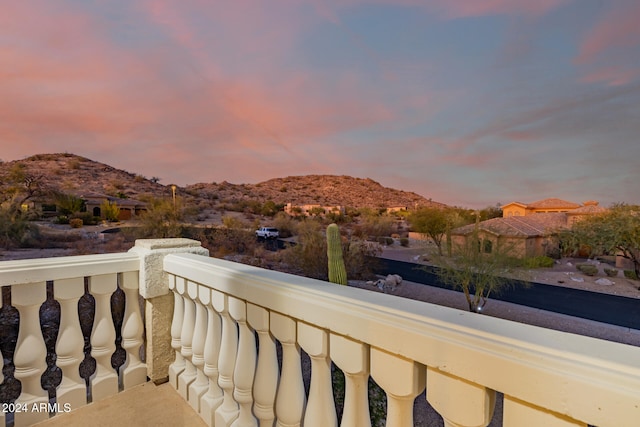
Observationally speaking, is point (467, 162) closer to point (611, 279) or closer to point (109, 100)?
point (611, 279)

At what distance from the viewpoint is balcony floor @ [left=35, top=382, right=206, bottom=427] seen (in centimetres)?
153

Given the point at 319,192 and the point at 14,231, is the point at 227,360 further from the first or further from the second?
the point at 319,192

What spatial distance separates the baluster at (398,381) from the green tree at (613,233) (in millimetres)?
18134

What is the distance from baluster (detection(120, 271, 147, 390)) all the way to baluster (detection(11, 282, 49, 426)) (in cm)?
35

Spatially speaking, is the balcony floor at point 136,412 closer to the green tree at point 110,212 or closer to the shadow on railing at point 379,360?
Result: the shadow on railing at point 379,360

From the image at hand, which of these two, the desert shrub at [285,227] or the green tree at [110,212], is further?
the desert shrub at [285,227]

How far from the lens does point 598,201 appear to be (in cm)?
2762

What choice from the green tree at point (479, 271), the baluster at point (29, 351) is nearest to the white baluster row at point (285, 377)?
the baluster at point (29, 351)

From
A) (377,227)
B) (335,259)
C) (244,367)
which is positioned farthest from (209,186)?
(244,367)

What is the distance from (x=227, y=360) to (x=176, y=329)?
57 centimetres

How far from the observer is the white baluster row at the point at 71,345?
1.48 m

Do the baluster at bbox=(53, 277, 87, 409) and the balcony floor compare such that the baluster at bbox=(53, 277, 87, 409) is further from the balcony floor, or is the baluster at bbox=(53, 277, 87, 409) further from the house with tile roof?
the house with tile roof

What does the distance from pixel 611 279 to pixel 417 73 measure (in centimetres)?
1201

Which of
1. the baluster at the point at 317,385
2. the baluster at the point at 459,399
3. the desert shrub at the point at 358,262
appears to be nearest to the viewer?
the baluster at the point at 459,399
